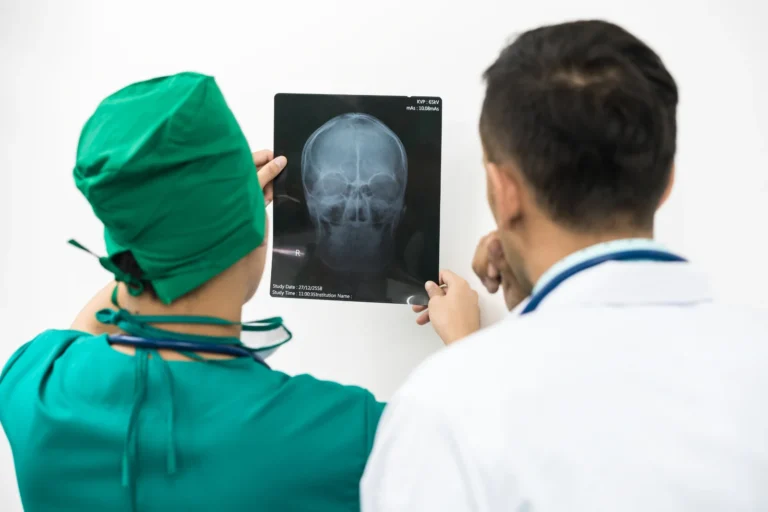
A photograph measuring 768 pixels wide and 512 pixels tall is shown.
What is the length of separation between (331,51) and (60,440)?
793mm

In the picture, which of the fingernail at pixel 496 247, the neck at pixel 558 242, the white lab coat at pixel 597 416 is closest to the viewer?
the white lab coat at pixel 597 416

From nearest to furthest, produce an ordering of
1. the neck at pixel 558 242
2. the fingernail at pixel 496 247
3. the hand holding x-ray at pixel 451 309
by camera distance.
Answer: the neck at pixel 558 242
the fingernail at pixel 496 247
the hand holding x-ray at pixel 451 309

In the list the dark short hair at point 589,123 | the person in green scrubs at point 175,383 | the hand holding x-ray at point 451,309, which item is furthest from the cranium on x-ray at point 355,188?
the dark short hair at point 589,123

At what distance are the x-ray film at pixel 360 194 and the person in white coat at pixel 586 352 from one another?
1.48ft

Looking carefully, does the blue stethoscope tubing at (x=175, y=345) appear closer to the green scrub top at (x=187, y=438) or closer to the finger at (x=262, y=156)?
the green scrub top at (x=187, y=438)

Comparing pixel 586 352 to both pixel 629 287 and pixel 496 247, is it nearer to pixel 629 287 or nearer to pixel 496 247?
pixel 629 287

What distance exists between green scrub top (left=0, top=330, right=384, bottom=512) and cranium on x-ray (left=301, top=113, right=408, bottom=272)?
1.41 ft

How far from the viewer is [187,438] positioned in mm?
799

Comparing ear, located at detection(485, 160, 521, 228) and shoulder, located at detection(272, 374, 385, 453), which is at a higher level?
ear, located at detection(485, 160, 521, 228)

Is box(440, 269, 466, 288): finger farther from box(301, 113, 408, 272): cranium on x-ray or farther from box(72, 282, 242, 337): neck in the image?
box(72, 282, 242, 337): neck

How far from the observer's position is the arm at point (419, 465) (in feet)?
2.19

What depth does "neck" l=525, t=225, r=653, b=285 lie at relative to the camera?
76 centimetres

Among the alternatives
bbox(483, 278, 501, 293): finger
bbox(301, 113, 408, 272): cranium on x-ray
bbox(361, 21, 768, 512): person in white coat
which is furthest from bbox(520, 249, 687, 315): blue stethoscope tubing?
bbox(301, 113, 408, 272): cranium on x-ray

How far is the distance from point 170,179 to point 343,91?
22.2 inches
